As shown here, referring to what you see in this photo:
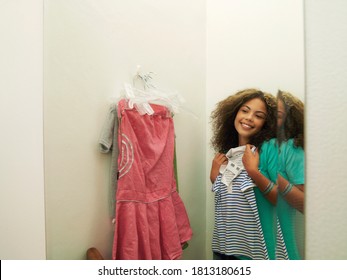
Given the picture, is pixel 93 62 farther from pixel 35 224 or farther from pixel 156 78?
pixel 35 224

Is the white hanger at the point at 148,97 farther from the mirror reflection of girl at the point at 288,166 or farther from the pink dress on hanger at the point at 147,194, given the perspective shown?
the mirror reflection of girl at the point at 288,166

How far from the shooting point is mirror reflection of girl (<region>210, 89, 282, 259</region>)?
517 millimetres

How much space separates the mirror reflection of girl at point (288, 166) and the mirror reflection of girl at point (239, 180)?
0.05 meters

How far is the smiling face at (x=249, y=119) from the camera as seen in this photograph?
550mm

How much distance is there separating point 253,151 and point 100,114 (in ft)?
1.53

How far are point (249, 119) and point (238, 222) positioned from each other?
30cm

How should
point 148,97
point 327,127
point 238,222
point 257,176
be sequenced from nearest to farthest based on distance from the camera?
point 327,127
point 257,176
point 238,222
point 148,97

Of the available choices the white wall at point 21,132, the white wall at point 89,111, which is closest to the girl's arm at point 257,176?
the white wall at point 89,111

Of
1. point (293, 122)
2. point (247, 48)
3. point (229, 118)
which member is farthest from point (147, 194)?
point (247, 48)

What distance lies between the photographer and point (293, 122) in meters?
0.35

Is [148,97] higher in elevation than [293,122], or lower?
higher

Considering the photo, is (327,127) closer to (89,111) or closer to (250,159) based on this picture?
(250,159)

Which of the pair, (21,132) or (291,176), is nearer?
(291,176)

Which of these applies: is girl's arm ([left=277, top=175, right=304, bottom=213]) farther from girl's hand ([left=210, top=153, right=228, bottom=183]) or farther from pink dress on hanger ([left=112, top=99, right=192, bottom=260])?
pink dress on hanger ([left=112, top=99, right=192, bottom=260])
